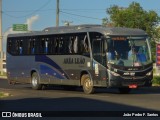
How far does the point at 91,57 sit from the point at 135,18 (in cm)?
5988

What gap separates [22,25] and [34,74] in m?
32.6

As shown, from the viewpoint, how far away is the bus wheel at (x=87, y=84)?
27389 mm

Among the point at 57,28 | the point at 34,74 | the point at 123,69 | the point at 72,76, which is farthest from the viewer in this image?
the point at 34,74

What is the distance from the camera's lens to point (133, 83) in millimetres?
26500

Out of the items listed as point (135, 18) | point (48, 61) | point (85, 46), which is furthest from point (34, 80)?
point (135, 18)

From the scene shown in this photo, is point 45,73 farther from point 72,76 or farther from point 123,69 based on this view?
point 123,69

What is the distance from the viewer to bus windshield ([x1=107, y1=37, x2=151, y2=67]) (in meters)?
26.3

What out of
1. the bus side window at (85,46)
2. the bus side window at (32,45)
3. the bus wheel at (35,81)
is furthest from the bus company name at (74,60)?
the bus side window at (32,45)

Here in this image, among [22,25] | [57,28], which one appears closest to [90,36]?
[57,28]

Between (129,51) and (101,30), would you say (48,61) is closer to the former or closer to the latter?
(101,30)

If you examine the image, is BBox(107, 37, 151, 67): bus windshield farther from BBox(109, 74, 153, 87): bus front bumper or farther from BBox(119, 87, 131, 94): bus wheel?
BBox(119, 87, 131, 94): bus wheel

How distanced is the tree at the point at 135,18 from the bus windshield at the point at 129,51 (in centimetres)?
5805

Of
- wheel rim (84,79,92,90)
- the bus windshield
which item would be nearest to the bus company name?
wheel rim (84,79,92,90)

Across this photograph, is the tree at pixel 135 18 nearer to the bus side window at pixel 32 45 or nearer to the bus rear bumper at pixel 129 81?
the bus side window at pixel 32 45
